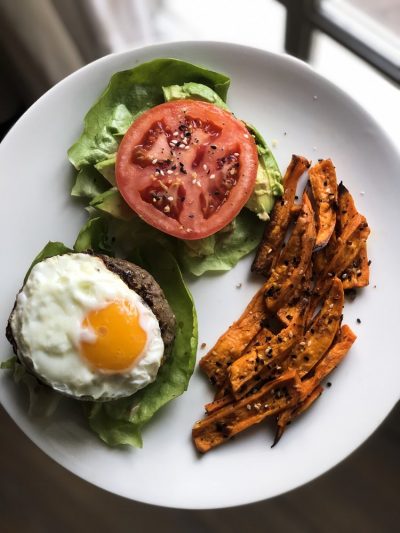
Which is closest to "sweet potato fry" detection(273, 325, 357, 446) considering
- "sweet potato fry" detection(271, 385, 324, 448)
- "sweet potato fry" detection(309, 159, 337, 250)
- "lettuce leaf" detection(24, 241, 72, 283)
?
"sweet potato fry" detection(271, 385, 324, 448)

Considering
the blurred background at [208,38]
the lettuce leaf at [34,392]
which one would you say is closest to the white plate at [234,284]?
the lettuce leaf at [34,392]

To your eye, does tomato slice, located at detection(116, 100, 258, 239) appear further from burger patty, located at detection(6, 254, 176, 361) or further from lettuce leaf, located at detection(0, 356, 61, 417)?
lettuce leaf, located at detection(0, 356, 61, 417)

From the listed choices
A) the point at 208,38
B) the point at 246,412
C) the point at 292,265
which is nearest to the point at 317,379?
the point at 246,412

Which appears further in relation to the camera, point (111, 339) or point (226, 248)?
point (226, 248)

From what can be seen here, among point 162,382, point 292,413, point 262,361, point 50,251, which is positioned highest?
point 50,251

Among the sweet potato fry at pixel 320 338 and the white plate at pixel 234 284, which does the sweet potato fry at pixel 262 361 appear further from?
the white plate at pixel 234 284

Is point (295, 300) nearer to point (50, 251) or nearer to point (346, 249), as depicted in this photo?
point (346, 249)
